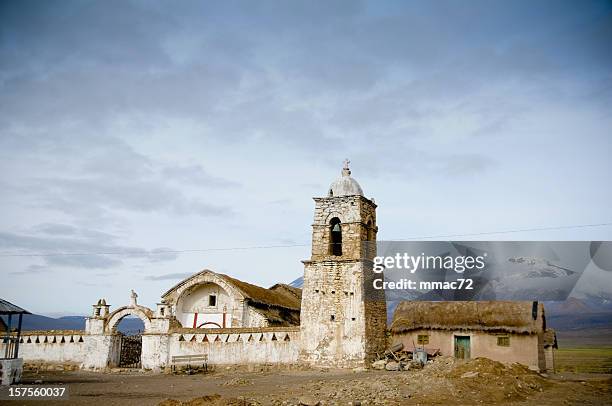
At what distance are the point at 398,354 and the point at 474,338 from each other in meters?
4.10

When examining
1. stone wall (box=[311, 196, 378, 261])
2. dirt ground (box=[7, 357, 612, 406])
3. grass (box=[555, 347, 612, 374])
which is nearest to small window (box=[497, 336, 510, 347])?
dirt ground (box=[7, 357, 612, 406])

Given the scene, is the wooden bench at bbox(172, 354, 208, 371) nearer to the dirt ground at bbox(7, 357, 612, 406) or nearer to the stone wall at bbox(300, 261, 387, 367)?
the dirt ground at bbox(7, 357, 612, 406)

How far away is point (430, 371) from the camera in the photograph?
19.4 m

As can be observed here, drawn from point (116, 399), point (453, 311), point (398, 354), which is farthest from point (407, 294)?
point (116, 399)

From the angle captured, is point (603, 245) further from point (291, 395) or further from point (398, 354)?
point (291, 395)

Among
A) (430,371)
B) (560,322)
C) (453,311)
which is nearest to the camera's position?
(430,371)

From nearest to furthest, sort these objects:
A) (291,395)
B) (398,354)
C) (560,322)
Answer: (291,395) → (398,354) → (560,322)

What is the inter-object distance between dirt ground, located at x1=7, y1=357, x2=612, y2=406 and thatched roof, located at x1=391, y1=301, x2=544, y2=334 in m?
6.85

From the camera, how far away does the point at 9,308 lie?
20.0 meters

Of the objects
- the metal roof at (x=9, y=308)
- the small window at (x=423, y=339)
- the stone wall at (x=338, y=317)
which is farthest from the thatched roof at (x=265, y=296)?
the metal roof at (x=9, y=308)

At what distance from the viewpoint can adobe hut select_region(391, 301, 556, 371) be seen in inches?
1053

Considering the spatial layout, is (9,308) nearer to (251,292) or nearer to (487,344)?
(251,292)

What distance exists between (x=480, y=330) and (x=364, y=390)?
43.8 ft

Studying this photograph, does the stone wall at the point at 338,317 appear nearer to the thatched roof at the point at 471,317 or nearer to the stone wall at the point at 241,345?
the stone wall at the point at 241,345
